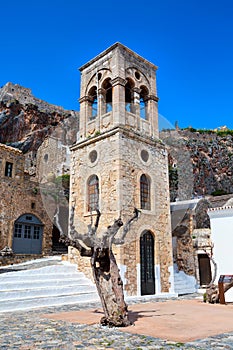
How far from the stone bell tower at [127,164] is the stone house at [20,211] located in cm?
658

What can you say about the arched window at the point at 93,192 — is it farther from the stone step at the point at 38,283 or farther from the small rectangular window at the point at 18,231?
the small rectangular window at the point at 18,231

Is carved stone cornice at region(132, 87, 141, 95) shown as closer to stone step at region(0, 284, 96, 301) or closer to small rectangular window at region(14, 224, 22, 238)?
stone step at region(0, 284, 96, 301)

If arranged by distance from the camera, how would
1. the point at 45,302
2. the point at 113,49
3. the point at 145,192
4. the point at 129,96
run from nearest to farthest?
the point at 45,302 < the point at 145,192 < the point at 113,49 < the point at 129,96

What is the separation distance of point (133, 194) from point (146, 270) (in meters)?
2.95

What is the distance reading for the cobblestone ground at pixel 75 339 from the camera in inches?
171

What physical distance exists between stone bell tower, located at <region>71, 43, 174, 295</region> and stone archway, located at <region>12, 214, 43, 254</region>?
22.8 ft

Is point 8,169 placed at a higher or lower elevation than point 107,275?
higher

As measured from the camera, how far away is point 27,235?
18766 millimetres

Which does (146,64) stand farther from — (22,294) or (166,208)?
(22,294)

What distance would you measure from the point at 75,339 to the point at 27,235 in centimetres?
1481

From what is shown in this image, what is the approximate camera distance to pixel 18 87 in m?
36.9

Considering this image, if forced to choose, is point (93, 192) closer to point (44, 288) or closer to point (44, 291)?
point (44, 288)

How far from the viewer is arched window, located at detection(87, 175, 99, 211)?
12.0m

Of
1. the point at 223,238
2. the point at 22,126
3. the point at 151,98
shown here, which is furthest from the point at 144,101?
the point at 22,126
